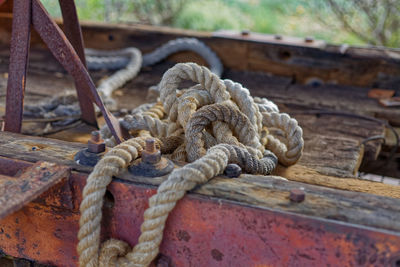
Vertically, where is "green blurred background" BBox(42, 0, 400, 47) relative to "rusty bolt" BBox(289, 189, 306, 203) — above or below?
above

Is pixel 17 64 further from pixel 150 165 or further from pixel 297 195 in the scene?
pixel 297 195

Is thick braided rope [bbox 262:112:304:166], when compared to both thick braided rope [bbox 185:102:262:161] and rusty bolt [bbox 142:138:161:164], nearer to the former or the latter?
thick braided rope [bbox 185:102:262:161]

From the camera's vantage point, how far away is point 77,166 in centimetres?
125

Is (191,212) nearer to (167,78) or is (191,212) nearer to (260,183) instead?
(260,183)

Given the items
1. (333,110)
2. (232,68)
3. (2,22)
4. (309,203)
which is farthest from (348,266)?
(2,22)

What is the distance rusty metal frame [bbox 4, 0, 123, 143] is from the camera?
1.55 meters

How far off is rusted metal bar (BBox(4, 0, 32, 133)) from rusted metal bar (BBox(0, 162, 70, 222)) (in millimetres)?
466

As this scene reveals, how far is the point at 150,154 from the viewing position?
1.21 m

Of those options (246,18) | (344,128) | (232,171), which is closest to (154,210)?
(232,171)

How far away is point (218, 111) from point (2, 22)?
2288 millimetres

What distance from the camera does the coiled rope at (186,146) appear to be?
1125 mm

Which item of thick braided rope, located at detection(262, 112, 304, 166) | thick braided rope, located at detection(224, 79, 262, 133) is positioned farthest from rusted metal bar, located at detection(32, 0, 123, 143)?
thick braided rope, located at detection(262, 112, 304, 166)

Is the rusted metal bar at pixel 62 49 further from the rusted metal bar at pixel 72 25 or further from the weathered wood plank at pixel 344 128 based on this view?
the weathered wood plank at pixel 344 128

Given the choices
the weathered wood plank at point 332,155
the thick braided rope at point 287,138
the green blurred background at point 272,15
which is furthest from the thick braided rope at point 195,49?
the green blurred background at point 272,15
